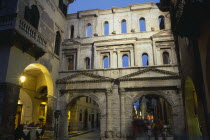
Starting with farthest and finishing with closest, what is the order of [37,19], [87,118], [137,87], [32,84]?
[87,118] → [32,84] → [137,87] → [37,19]

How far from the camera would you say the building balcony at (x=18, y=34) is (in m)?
10.4

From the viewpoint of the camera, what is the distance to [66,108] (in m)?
17.3

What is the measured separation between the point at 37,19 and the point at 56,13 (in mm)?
3902

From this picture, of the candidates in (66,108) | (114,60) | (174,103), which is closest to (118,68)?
(114,60)

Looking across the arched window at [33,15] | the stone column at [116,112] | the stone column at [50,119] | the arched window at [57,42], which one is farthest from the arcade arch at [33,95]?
the stone column at [116,112]

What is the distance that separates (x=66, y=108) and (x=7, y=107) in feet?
24.6

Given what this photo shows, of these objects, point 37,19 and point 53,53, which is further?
point 53,53

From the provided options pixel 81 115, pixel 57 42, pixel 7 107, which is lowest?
pixel 81 115

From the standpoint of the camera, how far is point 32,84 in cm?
1862

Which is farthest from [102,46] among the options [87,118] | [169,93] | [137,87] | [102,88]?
[87,118]

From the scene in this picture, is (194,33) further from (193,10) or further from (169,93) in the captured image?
(169,93)

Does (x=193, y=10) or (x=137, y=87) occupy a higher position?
(x=193, y=10)

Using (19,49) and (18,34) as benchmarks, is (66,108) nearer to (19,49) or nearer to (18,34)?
(19,49)

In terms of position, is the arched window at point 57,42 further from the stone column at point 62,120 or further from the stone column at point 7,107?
the stone column at point 7,107
